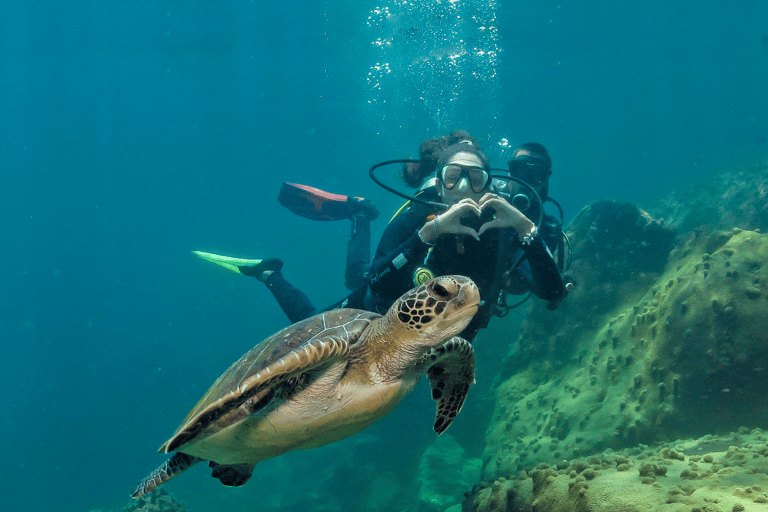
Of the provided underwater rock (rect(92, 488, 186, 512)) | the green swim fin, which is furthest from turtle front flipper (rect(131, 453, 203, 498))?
underwater rock (rect(92, 488, 186, 512))

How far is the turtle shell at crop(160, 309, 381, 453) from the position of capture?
1.67 m

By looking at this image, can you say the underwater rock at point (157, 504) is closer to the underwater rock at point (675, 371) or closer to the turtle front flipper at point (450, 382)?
the underwater rock at point (675, 371)

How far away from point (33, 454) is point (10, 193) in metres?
57.4

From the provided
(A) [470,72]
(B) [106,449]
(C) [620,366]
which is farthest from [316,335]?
(B) [106,449]

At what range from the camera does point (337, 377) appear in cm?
204

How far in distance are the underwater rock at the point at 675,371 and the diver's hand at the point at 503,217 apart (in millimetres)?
2428

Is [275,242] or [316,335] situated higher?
[275,242]

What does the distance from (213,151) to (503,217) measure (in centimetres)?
7237

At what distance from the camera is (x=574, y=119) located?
6531cm

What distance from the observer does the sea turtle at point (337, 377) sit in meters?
1.70

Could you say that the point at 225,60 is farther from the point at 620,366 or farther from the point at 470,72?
the point at 620,366

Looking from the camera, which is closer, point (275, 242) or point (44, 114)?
point (44, 114)

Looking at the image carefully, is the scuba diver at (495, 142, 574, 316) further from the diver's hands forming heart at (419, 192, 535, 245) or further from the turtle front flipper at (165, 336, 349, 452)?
the turtle front flipper at (165, 336, 349, 452)

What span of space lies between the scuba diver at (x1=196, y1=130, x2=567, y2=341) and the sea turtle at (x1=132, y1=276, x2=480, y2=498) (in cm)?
96
